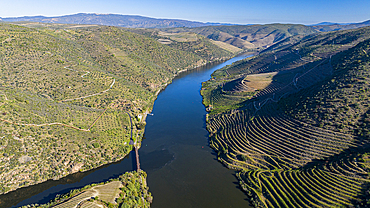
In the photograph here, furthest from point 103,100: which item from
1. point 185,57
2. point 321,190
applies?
point 185,57

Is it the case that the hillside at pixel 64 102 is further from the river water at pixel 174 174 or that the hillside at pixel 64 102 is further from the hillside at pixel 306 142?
the hillside at pixel 306 142

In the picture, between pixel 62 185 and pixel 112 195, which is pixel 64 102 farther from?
pixel 112 195

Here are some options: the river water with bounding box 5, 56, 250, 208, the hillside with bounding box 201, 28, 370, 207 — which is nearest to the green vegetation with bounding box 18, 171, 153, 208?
the river water with bounding box 5, 56, 250, 208

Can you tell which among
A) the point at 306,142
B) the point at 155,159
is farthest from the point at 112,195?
the point at 306,142


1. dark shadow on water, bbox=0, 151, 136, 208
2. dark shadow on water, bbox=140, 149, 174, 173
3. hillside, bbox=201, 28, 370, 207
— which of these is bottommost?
dark shadow on water, bbox=0, 151, 136, 208

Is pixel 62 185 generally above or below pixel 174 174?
Result: below

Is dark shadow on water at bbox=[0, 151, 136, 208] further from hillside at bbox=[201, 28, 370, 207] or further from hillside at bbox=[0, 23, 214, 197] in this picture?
hillside at bbox=[201, 28, 370, 207]
